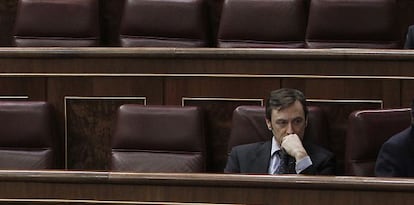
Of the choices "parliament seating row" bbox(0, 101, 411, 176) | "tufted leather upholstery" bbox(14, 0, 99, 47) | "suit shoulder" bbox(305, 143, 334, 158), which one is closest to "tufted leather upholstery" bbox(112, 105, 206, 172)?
"parliament seating row" bbox(0, 101, 411, 176)

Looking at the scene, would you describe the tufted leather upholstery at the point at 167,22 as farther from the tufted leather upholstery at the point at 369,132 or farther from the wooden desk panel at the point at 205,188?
the wooden desk panel at the point at 205,188

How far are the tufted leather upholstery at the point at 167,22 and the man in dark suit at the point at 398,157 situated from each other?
1.08 feet

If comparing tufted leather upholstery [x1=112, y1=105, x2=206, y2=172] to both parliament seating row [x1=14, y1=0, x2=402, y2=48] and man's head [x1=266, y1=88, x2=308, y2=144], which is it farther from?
parliament seating row [x1=14, y1=0, x2=402, y2=48]

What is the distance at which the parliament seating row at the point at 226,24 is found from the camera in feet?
3.28

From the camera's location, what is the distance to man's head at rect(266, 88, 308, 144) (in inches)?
30.8

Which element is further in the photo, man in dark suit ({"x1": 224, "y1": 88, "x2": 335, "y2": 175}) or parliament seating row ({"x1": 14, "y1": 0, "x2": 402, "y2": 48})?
parliament seating row ({"x1": 14, "y1": 0, "x2": 402, "y2": 48})

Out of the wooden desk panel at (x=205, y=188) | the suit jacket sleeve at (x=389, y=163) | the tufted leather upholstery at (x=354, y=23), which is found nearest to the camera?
the wooden desk panel at (x=205, y=188)

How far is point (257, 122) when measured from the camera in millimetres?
828

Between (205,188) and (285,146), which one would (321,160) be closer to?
(285,146)

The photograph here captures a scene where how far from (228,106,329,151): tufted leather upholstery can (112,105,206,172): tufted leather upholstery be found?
4 centimetres

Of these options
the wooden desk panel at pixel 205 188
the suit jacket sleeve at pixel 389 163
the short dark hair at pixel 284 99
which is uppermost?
the short dark hair at pixel 284 99

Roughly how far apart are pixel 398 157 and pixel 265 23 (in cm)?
30

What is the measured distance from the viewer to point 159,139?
85 cm

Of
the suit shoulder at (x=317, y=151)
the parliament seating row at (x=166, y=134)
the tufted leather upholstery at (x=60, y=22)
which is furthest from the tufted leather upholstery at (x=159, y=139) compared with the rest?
the tufted leather upholstery at (x=60, y=22)
